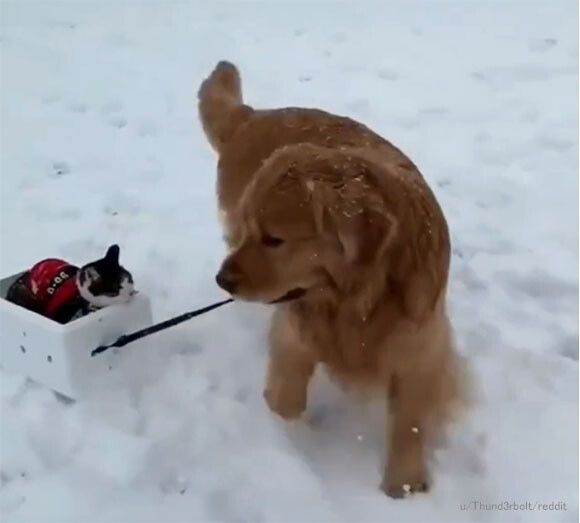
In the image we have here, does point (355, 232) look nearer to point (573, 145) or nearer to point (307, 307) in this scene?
point (307, 307)

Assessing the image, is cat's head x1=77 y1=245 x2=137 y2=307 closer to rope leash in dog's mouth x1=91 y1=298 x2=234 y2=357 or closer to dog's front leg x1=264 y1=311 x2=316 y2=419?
rope leash in dog's mouth x1=91 y1=298 x2=234 y2=357

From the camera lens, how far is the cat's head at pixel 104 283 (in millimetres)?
2768

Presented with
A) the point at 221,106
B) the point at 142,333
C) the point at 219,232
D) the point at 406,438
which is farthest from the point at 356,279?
the point at 219,232

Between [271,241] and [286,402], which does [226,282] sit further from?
[286,402]

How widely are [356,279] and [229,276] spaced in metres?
0.28

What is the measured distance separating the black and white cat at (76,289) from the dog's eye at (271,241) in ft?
2.73

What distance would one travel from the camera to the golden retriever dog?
2047mm

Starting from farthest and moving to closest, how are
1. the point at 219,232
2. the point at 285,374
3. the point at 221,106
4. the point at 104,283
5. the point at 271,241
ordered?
the point at 219,232, the point at 221,106, the point at 104,283, the point at 285,374, the point at 271,241

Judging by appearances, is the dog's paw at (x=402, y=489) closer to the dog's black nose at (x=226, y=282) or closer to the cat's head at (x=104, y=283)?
the dog's black nose at (x=226, y=282)

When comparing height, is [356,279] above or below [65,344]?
above

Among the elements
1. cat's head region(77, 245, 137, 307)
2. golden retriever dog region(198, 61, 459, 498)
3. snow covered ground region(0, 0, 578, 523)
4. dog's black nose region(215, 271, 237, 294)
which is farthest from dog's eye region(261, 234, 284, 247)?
cat's head region(77, 245, 137, 307)

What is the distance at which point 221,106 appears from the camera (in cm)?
309

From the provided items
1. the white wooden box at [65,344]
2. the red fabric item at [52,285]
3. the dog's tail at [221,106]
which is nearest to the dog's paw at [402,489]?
the white wooden box at [65,344]

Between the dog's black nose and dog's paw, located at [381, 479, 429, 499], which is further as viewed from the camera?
dog's paw, located at [381, 479, 429, 499]
